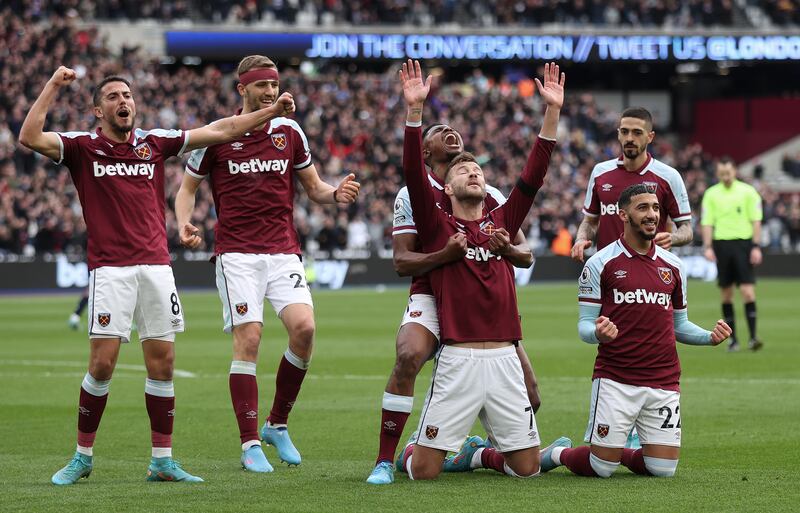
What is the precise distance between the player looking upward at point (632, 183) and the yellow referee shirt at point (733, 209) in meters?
7.86

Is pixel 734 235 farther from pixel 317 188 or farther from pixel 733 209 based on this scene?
pixel 317 188

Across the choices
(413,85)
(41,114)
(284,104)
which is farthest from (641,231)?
(41,114)

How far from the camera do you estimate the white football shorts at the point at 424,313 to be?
831 centimetres

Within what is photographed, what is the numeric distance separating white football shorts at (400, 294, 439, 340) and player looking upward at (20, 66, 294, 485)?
1401mm

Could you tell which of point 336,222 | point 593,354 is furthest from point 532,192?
point 336,222

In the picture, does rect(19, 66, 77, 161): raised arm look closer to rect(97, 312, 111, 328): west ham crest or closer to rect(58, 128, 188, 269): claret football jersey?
rect(58, 128, 188, 269): claret football jersey

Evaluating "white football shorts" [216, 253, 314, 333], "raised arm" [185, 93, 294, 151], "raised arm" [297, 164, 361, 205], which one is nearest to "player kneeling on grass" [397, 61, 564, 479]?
"raised arm" [185, 93, 294, 151]

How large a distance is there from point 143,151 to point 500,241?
2222 millimetres

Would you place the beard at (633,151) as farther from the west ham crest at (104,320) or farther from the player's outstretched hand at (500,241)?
the west ham crest at (104,320)

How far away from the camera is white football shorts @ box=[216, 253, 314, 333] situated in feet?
29.9

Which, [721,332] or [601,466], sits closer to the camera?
[721,332]

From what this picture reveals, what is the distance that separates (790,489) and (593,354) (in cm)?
992

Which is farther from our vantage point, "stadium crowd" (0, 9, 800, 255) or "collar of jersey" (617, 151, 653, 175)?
"stadium crowd" (0, 9, 800, 255)

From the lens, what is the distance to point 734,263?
17500mm
